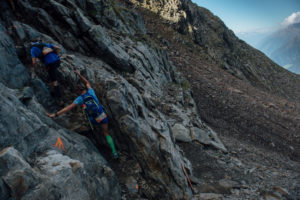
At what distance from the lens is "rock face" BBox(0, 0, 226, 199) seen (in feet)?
13.8

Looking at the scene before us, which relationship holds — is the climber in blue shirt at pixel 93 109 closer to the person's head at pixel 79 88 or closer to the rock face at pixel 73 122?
the rock face at pixel 73 122

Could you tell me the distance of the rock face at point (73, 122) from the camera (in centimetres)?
420

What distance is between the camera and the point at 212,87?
77.2ft

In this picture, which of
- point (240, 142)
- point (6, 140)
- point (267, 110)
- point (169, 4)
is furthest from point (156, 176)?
point (169, 4)

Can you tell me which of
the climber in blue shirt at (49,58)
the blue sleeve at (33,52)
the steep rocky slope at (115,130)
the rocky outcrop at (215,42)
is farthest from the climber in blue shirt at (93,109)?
the rocky outcrop at (215,42)

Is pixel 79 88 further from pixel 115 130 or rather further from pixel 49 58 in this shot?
pixel 115 130

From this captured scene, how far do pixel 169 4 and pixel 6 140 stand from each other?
39.3m

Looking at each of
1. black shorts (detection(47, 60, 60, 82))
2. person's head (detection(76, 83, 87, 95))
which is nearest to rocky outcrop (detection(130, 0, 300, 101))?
person's head (detection(76, 83, 87, 95))

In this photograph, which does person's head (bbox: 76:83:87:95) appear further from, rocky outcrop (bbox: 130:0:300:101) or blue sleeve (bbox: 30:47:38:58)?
rocky outcrop (bbox: 130:0:300:101)

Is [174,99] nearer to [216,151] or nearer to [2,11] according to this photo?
[216,151]

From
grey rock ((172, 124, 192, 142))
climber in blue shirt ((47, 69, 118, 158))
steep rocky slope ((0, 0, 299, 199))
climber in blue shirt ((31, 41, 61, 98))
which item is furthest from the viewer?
grey rock ((172, 124, 192, 142))

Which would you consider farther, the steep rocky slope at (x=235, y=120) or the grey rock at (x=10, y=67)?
the steep rocky slope at (x=235, y=120)

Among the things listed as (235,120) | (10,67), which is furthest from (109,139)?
(235,120)

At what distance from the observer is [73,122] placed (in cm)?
691
